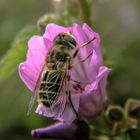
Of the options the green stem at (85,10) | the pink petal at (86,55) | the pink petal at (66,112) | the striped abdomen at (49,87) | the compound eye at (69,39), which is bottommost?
the pink petal at (66,112)

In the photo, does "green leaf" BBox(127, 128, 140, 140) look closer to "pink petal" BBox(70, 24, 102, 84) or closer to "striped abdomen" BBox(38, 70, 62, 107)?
"pink petal" BBox(70, 24, 102, 84)

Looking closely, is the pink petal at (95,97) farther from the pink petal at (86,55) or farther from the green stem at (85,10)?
the green stem at (85,10)

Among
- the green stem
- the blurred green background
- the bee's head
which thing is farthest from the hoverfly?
the blurred green background

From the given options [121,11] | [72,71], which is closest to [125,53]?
[121,11]

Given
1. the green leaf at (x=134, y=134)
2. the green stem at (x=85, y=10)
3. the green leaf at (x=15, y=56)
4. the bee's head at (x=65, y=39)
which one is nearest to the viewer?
the bee's head at (x=65, y=39)

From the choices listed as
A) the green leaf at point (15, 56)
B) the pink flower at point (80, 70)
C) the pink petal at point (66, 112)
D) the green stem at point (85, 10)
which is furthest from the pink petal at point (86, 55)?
the green leaf at point (15, 56)

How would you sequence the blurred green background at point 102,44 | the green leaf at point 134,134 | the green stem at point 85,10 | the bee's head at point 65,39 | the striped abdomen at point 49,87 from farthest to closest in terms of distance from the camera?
the blurred green background at point 102,44, the green stem at point 85,10, the green leaf at point 134,134, the bee's head at point 65,39, the striped abdomen at point 49,87

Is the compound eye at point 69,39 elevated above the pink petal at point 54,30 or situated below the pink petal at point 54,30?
below

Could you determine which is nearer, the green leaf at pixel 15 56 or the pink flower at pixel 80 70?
the pink flower at pixel 80 70
